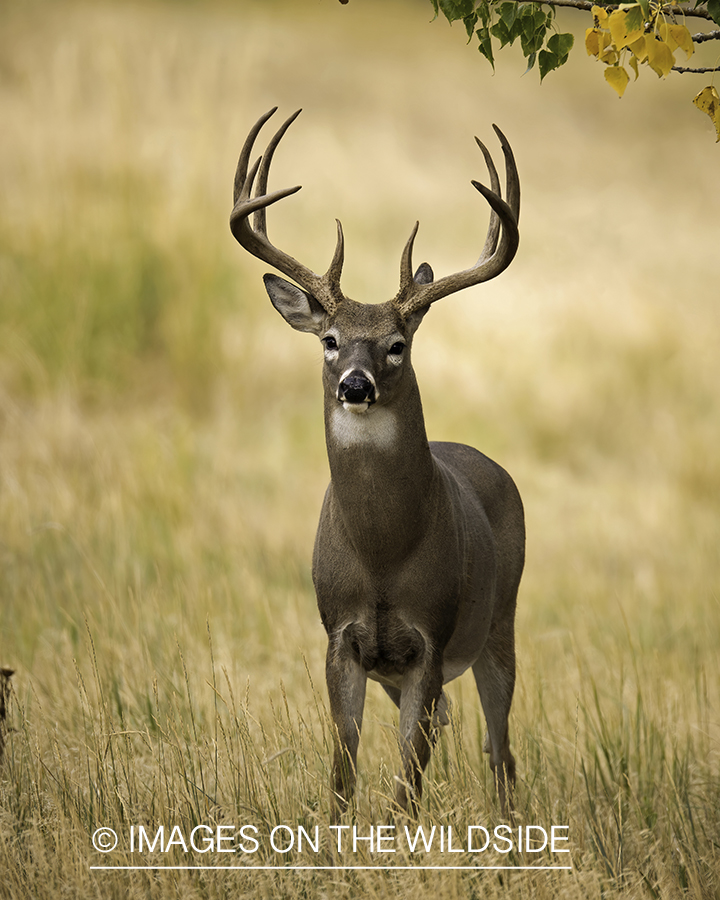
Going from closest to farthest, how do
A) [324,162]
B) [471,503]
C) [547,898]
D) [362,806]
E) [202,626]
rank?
[547,898], [362,806], [471,503], [202,626], [324,162]

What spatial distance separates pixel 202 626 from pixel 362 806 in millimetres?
2777

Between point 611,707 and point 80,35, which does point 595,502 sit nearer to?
point 611,707

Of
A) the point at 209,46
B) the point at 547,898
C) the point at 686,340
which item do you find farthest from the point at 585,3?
the point at 686,340

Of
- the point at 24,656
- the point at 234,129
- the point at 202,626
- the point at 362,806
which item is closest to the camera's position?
the point at 362,806

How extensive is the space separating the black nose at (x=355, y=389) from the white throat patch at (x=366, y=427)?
0.76 ft

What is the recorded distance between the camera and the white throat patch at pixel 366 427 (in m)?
3.59

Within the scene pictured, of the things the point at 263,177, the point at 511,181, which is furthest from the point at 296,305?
the point at 511,181

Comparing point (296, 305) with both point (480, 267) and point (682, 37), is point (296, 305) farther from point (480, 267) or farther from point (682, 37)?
point (682, 37)

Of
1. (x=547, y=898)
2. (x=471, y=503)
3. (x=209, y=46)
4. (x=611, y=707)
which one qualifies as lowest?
(x=611, y=707)

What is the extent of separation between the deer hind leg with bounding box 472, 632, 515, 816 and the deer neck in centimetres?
96

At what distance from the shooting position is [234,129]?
35.0 ft

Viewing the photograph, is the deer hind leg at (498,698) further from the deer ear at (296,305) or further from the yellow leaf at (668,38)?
the yellow leaf at (668,38)

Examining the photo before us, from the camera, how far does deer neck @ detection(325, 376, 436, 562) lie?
11.8ft

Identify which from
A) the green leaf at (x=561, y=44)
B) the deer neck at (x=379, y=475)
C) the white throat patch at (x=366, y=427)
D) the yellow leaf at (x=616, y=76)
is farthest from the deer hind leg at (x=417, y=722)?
the green leaf at (x=561, y=44)
